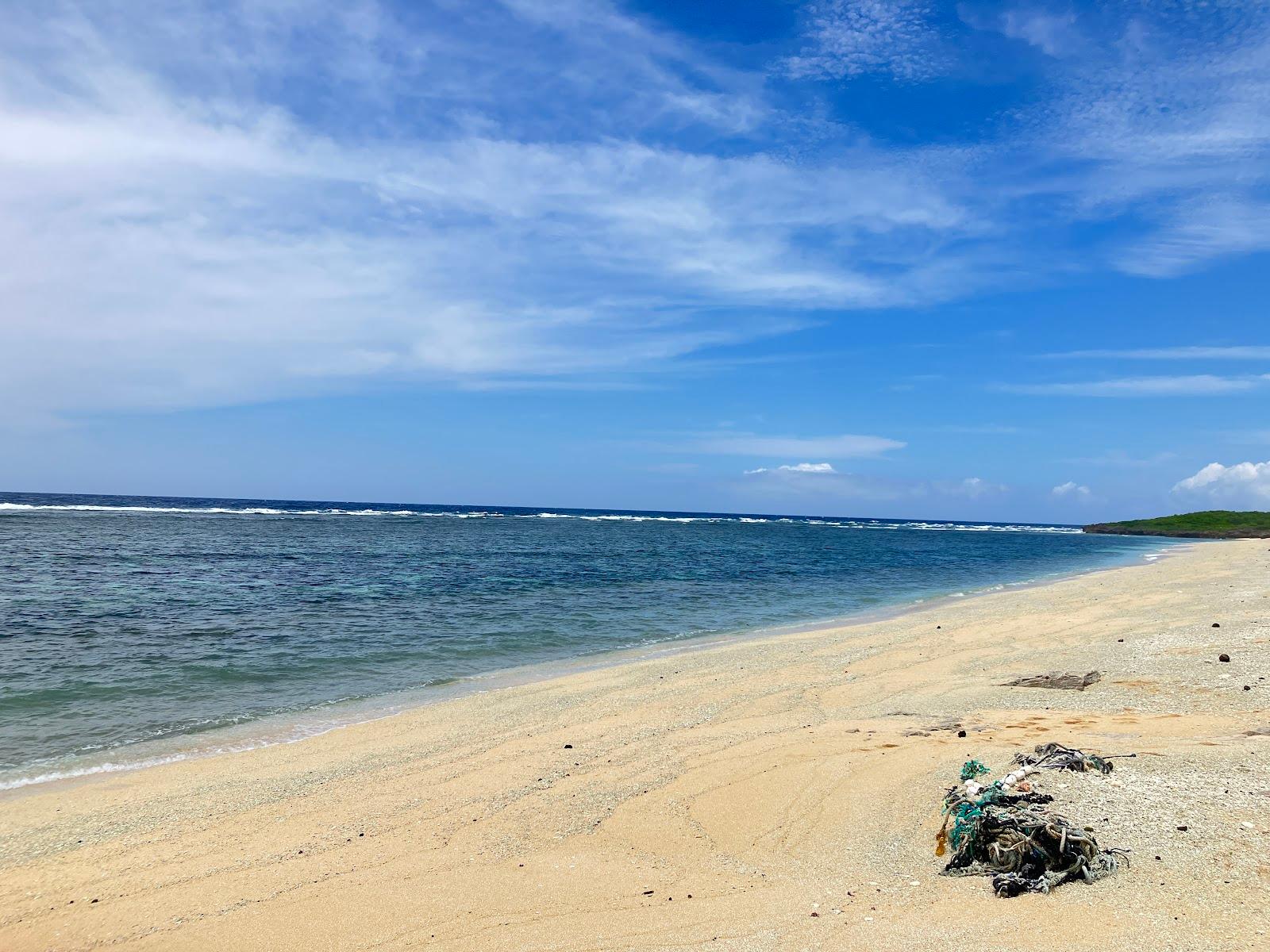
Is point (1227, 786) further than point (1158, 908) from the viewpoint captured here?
Yes

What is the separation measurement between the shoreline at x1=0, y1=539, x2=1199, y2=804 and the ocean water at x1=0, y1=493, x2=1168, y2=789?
0.06 meters

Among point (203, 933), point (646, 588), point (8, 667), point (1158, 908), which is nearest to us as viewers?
point (1158, 908)

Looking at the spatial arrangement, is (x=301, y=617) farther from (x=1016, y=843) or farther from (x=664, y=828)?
(x=1016, y=843)

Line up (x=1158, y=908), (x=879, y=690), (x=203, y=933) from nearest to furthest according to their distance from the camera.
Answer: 1. (x=1158, y=908)
2. (x=203, y=933)
3. (x=879, y=690)

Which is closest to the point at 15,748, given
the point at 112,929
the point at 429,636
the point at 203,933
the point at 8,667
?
the point at 8,667

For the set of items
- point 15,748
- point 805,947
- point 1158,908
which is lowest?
point 15,748

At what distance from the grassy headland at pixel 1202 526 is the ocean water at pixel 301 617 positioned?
84.7 metres

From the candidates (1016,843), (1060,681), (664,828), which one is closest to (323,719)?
(664,828)

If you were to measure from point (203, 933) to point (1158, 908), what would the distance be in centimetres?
677

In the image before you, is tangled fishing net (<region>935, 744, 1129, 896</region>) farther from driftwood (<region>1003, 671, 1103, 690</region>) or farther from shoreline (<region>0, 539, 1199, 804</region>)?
shoreline (<region>0, 539, 1199, 804</region>)

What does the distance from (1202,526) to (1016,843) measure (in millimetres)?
157872

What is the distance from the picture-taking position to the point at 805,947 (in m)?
4.83

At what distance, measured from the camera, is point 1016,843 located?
5.51 meters

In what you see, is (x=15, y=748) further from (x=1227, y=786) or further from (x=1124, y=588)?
(x=1124, y=588)
